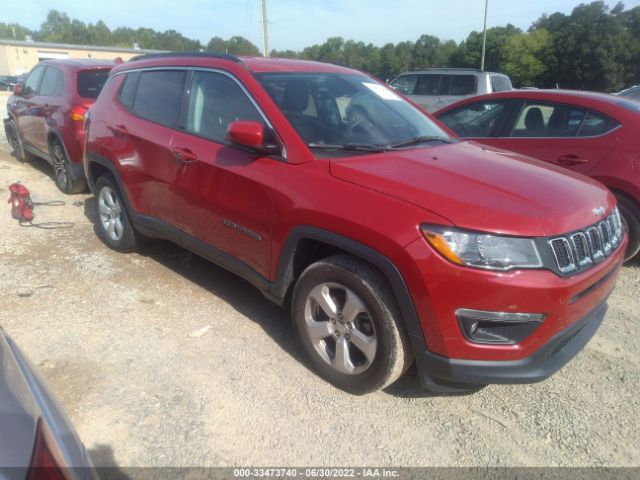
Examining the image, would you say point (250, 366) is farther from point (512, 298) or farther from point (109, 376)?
point (512, 298)

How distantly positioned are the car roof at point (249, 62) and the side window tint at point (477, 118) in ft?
6.82

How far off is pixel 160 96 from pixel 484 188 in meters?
2.74

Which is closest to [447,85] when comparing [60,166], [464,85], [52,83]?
[464,85]

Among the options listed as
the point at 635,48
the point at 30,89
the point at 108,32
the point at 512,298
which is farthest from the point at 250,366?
the point at 108,32

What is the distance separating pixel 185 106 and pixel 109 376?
Answer: 197 centimetres

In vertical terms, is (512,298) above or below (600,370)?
above

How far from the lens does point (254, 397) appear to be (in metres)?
2.87

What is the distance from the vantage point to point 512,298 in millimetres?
2252

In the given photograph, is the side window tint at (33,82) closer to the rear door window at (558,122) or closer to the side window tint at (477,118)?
the side window tint at (477,118)

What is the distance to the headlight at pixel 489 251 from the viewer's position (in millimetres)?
2273

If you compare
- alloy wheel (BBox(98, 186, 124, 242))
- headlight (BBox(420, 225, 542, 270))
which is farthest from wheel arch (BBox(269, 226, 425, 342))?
alloy wheel (BBox(98, 186, 124, 242))

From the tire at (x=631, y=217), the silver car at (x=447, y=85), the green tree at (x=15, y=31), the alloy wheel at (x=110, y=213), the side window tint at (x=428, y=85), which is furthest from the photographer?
the green tree at (x=15, y=31)

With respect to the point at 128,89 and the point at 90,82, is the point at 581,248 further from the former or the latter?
the point at 90,82

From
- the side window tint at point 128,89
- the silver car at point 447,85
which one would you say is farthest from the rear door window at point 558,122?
the silver car at point 447,85
